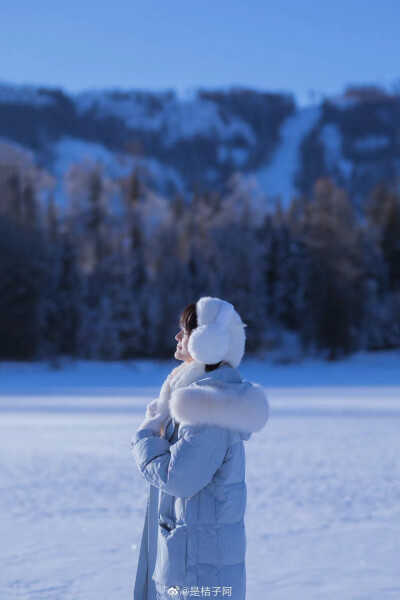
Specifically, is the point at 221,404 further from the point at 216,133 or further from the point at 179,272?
the point at 216,133

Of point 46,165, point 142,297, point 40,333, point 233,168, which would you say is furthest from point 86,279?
point 233,168

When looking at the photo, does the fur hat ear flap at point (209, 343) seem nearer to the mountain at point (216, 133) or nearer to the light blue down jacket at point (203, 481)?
the light blue down jacket at point (203, 481)

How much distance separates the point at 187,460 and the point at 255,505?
15.3 ft

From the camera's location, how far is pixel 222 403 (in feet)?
9.46

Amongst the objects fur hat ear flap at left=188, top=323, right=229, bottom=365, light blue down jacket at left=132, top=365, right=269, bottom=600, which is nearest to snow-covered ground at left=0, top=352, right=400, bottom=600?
light blue down jacket at left=132, top=365, right=269, bottom=600

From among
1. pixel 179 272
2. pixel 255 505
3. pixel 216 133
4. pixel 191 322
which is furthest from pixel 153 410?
pixel 216 133

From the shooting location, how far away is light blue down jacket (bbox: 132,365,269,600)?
2.84 metres

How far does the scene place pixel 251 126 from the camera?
177000 mm

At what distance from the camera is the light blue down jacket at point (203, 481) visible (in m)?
2.84

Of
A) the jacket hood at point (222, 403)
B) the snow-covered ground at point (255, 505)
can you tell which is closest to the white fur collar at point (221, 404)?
the jacket hood at point (222, 403)

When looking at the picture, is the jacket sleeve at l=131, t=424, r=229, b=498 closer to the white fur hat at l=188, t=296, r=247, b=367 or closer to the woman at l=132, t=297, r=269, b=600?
the woman at l=132, t=297, r=269, b=600

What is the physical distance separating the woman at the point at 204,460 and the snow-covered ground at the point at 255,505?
6.36 ft

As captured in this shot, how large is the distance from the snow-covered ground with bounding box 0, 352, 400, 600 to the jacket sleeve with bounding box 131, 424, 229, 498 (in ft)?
7.08

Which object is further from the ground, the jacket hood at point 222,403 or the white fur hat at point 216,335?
the white fur hat at point 216,335
